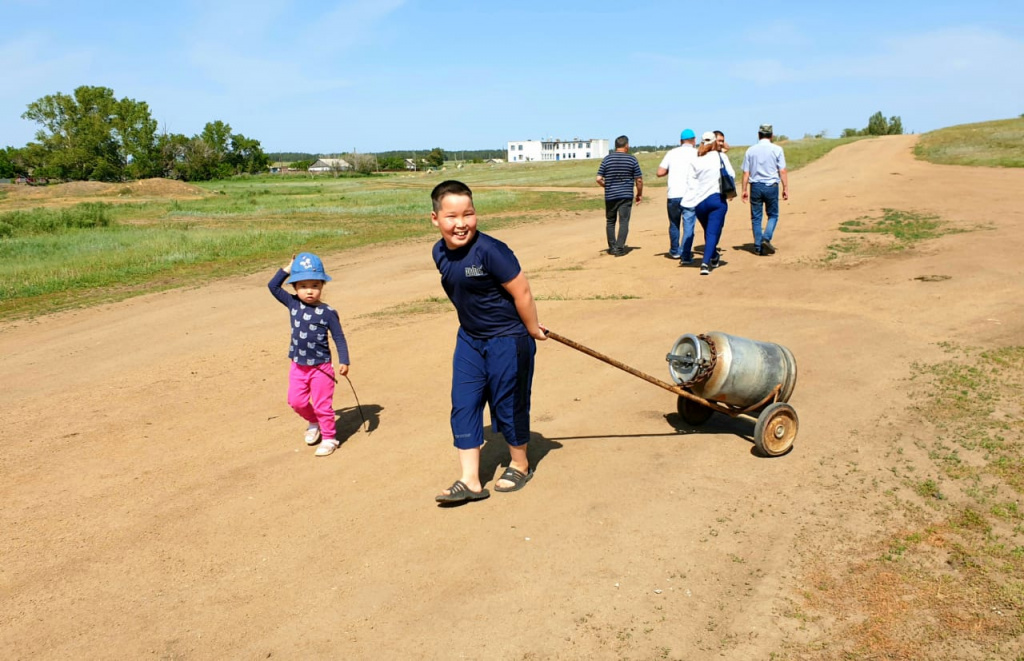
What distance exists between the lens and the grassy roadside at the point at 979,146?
96.4 feet

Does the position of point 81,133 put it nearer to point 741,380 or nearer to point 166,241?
point 166,241

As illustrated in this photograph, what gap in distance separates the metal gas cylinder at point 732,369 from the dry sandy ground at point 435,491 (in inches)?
17.7

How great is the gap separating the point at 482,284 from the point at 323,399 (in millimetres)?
2093

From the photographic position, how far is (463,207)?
4660 millimetres

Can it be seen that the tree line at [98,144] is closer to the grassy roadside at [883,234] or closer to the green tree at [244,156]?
the green tree at [244,156]

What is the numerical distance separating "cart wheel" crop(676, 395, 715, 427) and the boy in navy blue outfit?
1.66 metres

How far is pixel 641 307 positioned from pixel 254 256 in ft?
42.8

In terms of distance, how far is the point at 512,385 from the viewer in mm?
4965

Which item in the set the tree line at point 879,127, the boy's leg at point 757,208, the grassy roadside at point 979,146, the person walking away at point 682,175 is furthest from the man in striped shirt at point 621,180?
the tree line at point 879,127

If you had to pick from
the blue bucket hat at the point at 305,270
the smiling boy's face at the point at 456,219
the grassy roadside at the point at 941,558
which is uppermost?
the smiling boy's face at the point at 456,219

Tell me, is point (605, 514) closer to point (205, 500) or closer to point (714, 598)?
point (714, 598)

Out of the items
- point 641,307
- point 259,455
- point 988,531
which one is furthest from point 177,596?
point 641,307

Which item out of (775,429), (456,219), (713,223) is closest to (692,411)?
(775,429)

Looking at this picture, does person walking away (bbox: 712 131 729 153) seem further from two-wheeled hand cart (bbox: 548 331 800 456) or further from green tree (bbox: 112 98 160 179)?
green tree (bbox: 112 98 160 179)
